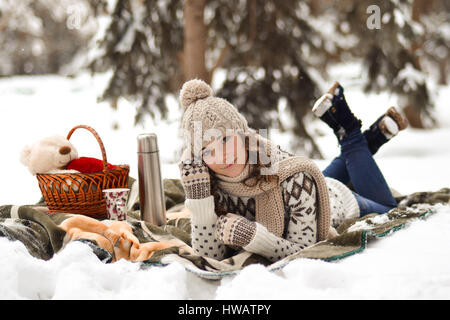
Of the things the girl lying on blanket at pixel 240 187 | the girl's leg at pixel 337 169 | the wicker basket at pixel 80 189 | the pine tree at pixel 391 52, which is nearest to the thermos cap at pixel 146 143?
the wicker basket at pixel 80 189

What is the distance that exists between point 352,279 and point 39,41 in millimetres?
6789

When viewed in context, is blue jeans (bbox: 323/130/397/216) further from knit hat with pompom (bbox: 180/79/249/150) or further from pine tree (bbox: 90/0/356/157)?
pine tree (bbox: 90/0/356/157)

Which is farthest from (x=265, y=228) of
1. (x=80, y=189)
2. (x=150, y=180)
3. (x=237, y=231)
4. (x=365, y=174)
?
(x=365, y=174)

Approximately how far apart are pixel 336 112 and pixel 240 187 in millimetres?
739

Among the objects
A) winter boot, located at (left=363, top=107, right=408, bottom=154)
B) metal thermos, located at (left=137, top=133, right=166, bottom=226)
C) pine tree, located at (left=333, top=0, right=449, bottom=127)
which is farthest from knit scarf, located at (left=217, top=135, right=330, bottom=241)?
pine tree, located at (left=333, top=0, right=449, bottom=127)

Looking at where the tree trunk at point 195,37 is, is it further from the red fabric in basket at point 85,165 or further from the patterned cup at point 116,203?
the patterned cup at point 116,203

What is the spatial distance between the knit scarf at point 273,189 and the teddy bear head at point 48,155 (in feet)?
2.02

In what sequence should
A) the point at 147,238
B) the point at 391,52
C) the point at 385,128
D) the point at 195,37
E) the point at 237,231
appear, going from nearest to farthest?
the point at 237,231 → the point at 147,238 → the point at 385,128 → the point at 195,37 → the point at 391,52

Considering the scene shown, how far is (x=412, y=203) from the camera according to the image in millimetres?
1675

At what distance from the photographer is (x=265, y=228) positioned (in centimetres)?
105

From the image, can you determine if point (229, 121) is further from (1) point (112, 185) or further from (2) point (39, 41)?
(2) point (39, 41)

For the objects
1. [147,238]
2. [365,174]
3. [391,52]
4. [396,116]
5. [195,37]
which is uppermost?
[195,37]

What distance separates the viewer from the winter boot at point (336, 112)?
5.37ft

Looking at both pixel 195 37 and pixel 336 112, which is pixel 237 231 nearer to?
pixel 336 112
